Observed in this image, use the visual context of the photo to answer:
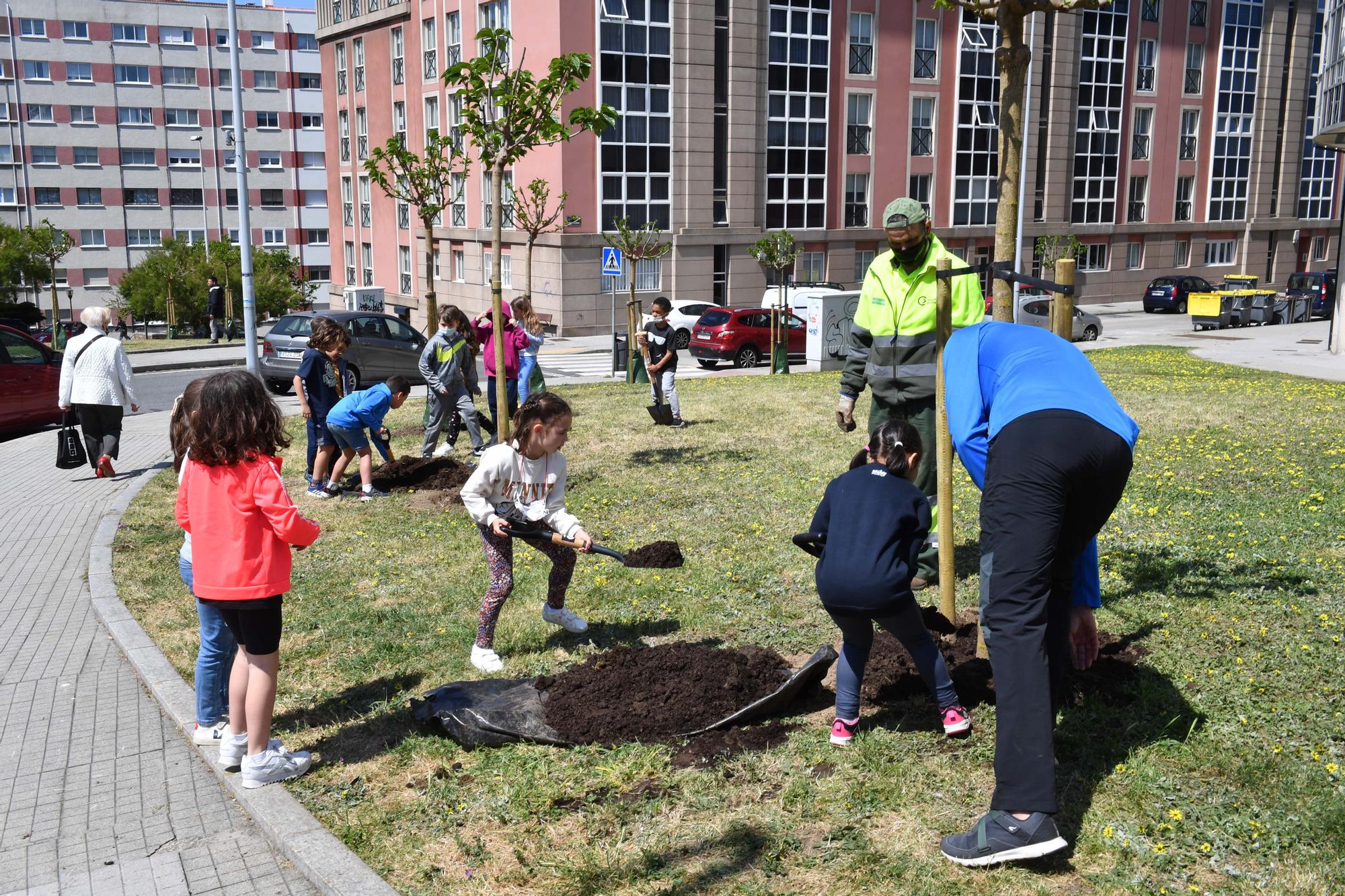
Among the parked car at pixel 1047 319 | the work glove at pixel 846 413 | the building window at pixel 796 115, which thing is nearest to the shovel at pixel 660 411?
the work glove at pixel 846 413

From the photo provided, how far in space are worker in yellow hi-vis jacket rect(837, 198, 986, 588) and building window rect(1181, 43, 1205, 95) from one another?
5583 centimetres

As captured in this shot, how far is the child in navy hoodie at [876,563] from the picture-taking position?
171 inches

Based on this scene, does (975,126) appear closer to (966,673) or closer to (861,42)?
(861,42)

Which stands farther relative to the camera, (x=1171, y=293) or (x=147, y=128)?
(x=147, y=128)

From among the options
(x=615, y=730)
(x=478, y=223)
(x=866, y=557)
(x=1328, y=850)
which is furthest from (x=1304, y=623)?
(x=478, y=223)

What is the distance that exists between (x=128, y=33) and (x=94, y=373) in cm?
7662

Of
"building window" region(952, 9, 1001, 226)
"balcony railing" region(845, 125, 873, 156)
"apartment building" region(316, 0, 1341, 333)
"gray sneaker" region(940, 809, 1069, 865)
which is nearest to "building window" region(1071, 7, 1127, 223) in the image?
"apartment building" region(316, 0, 1341, 333)

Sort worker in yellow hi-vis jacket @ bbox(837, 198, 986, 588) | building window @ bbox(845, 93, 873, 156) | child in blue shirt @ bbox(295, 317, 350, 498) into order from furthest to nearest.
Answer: building window @ bbox(845, 93, 873, 156) < child in blue shirt @ bbox(295, 317, 350, 498) < worker in yellow hi-vis jacket @ bbox(837, 198, 986, 588)

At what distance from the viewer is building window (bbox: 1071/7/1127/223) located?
5122 cm

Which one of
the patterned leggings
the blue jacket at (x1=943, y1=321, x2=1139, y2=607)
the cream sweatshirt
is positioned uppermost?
the blue jacket at (x1=943, y1=321, x2=1139, y2=607)

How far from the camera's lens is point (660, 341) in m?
14.4

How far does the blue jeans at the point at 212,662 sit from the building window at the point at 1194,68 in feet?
193

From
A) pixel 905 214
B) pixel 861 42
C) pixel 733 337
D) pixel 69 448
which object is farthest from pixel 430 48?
pixel 905 214

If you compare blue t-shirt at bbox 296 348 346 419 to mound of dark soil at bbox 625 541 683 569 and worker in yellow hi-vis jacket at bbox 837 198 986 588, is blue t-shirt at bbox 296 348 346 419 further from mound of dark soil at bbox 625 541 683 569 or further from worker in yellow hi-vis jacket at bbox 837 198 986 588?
worker in yellow hi-vis jacket at bbox 837 198 986 588
